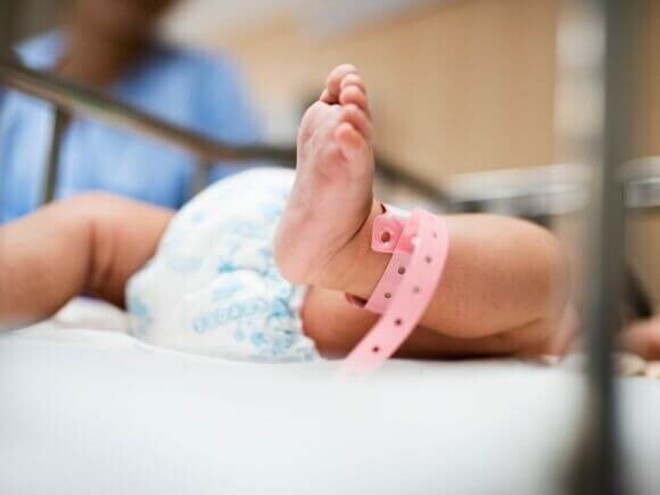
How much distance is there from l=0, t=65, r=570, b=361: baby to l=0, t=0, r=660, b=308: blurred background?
0.18 ft

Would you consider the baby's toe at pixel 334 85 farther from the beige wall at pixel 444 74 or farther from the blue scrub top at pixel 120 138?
the blue scrub top at pixel 120 138

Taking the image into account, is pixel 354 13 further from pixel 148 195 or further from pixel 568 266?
pixel 568 266

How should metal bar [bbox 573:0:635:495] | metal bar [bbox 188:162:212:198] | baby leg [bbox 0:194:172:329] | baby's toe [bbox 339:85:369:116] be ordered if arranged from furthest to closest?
metal bar [bbox 188:162:212:198]
baby leg [bbox 0:194:172:329]
baby's toe [bbox 339:85:369:116]
metal bar [bbox 573:0:635:495]

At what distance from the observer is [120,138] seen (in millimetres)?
575

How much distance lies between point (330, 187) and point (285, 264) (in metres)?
0.06

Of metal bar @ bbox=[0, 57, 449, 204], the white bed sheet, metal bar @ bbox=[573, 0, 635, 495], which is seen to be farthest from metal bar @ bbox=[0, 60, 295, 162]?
metal bar @ bbox=[573, 0, 635, 495]

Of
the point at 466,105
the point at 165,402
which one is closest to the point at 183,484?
the point at 165,402

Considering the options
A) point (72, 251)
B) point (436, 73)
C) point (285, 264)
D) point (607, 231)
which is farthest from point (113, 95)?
point (436, 73)

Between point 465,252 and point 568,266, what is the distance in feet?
0.51

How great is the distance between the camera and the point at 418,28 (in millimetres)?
869

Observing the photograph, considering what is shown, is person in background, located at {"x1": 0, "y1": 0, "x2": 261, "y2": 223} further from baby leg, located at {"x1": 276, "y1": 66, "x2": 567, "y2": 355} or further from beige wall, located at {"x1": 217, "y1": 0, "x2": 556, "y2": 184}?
baby leg, located at {"x1": 276, "y1": 66, "x2": 567, "y2": 355}

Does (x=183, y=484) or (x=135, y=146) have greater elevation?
(x=135, y=146)

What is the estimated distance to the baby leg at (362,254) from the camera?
33 centimetres

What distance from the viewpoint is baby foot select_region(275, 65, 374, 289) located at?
1.06 feet
